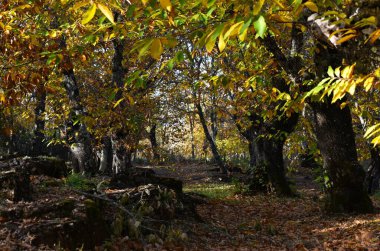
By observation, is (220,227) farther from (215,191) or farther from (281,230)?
(215,191)

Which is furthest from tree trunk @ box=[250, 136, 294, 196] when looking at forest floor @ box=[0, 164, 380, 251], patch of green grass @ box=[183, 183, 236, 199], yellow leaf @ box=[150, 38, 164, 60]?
yellow leaf @ box=[150, 38, 164, 60]

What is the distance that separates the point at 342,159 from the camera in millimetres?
8930

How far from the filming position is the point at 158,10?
4109 mm

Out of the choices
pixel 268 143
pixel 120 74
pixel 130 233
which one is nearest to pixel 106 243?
pixel 130 233

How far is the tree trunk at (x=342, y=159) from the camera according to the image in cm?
889

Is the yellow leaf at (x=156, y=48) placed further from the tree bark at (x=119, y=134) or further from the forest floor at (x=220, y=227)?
the tree bark at (x=119, y=134)

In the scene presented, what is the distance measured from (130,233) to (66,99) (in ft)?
37.3

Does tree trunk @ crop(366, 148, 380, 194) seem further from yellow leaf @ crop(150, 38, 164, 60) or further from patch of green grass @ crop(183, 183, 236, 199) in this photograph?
yellow leaf @ crop(150, 38, 164, 60)

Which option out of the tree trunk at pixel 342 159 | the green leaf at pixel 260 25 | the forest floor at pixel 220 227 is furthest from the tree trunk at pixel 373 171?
the green leaf at pixel 260 25

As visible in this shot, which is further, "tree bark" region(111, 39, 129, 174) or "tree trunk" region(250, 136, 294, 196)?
"tree trunk" region(250, 136, 294, 196)

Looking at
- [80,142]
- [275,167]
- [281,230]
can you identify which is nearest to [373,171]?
[275,167]

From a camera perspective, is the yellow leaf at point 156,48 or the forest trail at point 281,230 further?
the forest trail at point 281,230

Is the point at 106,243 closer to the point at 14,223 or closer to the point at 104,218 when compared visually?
the point at 104,218

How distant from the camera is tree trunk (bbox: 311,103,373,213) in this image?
889 cm
